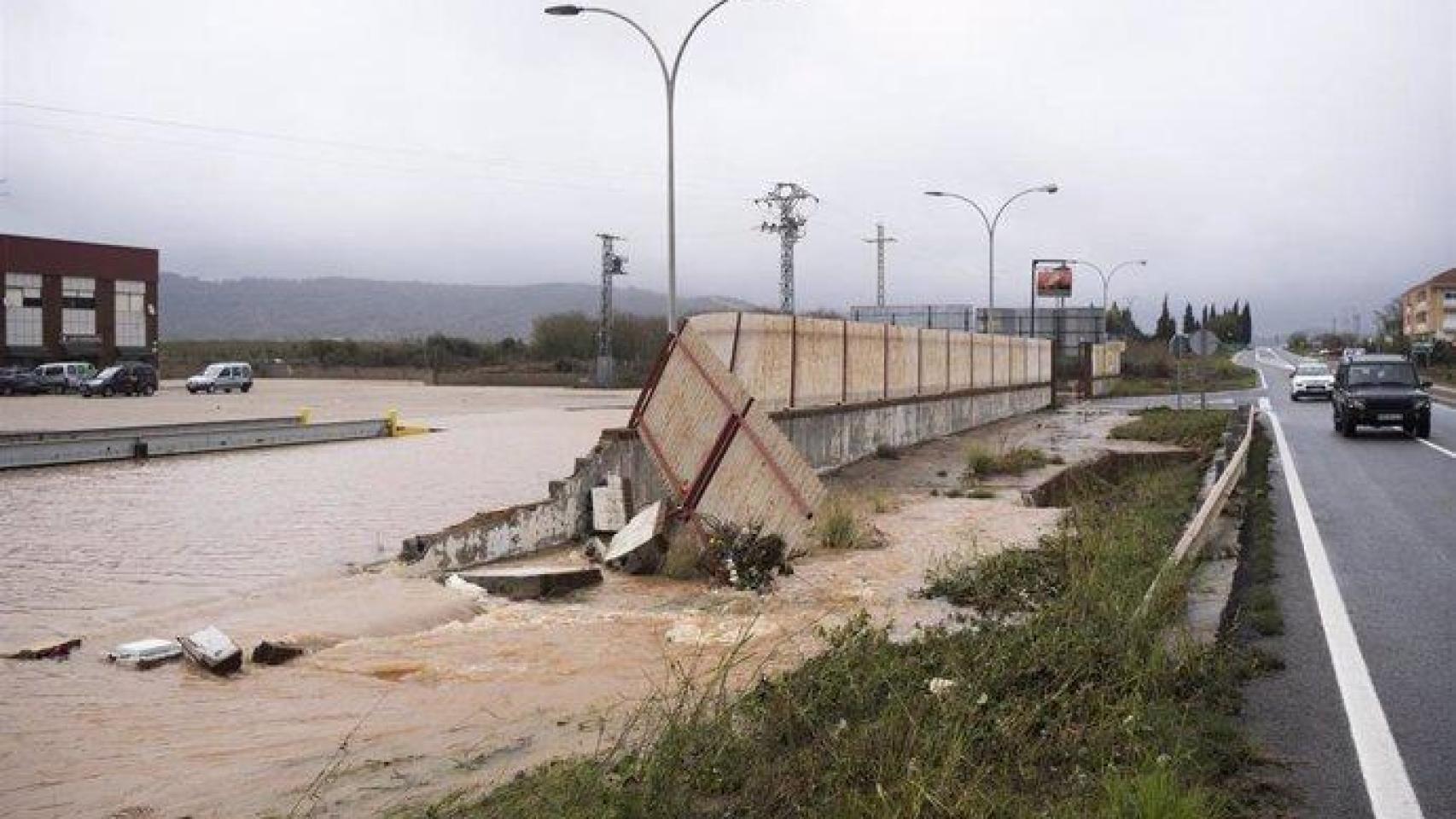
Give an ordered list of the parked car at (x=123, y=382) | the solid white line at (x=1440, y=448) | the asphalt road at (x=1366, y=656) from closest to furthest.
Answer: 1. the asphalt road at (x=1366, y=656)
2. the solid white line at (x=1440, y=448)
3. the parked car at (x=123, y=382)

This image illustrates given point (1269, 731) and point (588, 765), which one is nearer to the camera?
point (588, 765)

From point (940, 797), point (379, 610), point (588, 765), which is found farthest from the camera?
point (379, 610)

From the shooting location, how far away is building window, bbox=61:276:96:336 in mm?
79250

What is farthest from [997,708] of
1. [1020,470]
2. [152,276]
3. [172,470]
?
[152,276]

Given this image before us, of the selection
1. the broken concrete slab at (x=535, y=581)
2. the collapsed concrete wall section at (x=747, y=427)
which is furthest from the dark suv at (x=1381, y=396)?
the broken concrete slab at (x=535, y=581)

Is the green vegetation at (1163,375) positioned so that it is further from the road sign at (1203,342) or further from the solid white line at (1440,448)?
the solid white line at (1440,448)

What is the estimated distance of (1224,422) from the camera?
102ft

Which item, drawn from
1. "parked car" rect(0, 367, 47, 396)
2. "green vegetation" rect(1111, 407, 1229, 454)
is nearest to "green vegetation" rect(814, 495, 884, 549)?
"green vegetation" rect(1111, 407, 1229, 454)

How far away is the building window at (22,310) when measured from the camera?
250 ft

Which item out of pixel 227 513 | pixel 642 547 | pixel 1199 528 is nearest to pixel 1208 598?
pixel 1199 528

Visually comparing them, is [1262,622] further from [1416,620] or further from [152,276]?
[152,276]

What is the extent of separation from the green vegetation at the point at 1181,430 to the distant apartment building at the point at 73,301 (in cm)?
6941

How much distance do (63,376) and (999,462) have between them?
58.3 m

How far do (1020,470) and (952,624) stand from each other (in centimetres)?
1288
